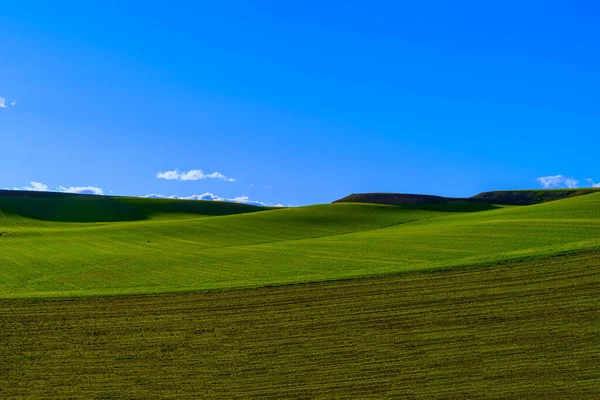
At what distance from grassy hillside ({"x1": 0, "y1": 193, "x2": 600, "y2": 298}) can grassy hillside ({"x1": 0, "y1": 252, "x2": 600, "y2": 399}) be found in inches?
98.8

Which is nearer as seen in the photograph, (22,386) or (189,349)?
Result: (22,386)

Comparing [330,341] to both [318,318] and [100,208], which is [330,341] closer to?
[318,318]

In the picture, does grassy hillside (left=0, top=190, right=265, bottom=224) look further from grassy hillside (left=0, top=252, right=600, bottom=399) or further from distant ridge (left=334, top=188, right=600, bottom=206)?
grassy hillside (left=0, top=252, right=600, bottom=399)

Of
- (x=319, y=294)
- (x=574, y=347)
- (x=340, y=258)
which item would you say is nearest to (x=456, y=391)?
(x=574, y=347)

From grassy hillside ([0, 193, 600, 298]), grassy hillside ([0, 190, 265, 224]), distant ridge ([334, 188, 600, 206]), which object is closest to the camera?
grassy hillside ([0, 193, 600, 298])

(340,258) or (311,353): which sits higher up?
(340,258)

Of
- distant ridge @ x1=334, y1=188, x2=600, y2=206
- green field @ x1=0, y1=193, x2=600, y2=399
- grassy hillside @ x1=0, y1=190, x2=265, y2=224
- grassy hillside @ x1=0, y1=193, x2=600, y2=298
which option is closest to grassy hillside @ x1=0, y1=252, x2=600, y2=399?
green field @ x1=0, y1=193, x2=600, y2=399

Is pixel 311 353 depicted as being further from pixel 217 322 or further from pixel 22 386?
pixel 22 386

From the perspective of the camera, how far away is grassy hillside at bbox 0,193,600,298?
2641cm

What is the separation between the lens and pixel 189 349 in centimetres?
1802

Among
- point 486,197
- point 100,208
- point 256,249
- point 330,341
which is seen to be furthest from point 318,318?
point 486,197

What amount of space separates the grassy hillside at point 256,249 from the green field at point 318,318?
8.0 inches

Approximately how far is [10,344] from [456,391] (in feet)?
46.3

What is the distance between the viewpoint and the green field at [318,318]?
50.4ft
